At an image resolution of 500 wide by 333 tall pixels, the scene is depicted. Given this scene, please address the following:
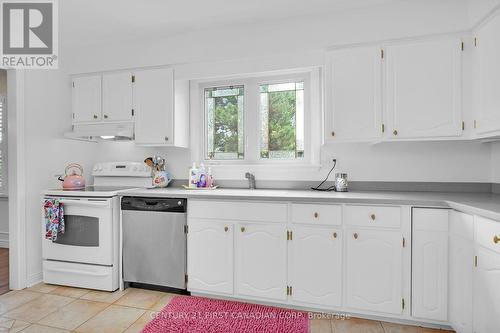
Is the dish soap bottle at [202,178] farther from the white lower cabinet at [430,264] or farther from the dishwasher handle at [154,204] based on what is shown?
the white lower cabinet at [430,264]

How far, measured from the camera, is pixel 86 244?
8.23 ft

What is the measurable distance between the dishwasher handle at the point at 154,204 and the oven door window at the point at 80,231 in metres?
0.32

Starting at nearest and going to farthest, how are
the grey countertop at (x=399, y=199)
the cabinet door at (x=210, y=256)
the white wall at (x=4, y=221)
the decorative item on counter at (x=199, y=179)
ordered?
the grey countertop at (x=399, y=199) → the cabinet door at (x=210, y=256) → the decorative item on counter at (x=199, y=179) → the white wall at (x=4, y=221)

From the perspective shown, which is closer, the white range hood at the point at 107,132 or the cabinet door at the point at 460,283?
the cabinet door at the point at 460,283

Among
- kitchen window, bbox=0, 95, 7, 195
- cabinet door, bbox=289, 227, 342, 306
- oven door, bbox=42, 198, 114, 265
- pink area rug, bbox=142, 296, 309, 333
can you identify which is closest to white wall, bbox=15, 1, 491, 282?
oven door, bbox=42, 198, 114, 265

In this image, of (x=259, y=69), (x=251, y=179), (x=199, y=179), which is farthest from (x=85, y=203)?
(x=259, y=69)

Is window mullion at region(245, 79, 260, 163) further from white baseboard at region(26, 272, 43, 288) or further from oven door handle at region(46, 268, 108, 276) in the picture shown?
white baseboard at region(26, 272, 43, 288)

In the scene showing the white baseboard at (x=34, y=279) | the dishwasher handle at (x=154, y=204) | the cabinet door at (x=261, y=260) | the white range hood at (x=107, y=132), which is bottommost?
the white baseboard at (x=34, y=279)

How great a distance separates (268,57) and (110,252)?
2204 mm

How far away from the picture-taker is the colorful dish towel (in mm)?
2488

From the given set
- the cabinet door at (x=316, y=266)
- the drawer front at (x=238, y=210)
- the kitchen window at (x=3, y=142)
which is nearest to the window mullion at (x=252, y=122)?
the drawer front at (x=238, y=210)

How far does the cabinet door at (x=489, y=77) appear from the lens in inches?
70.0

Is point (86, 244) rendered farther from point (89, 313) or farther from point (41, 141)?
point (41, 141)

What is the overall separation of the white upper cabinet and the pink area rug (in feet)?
4.86
